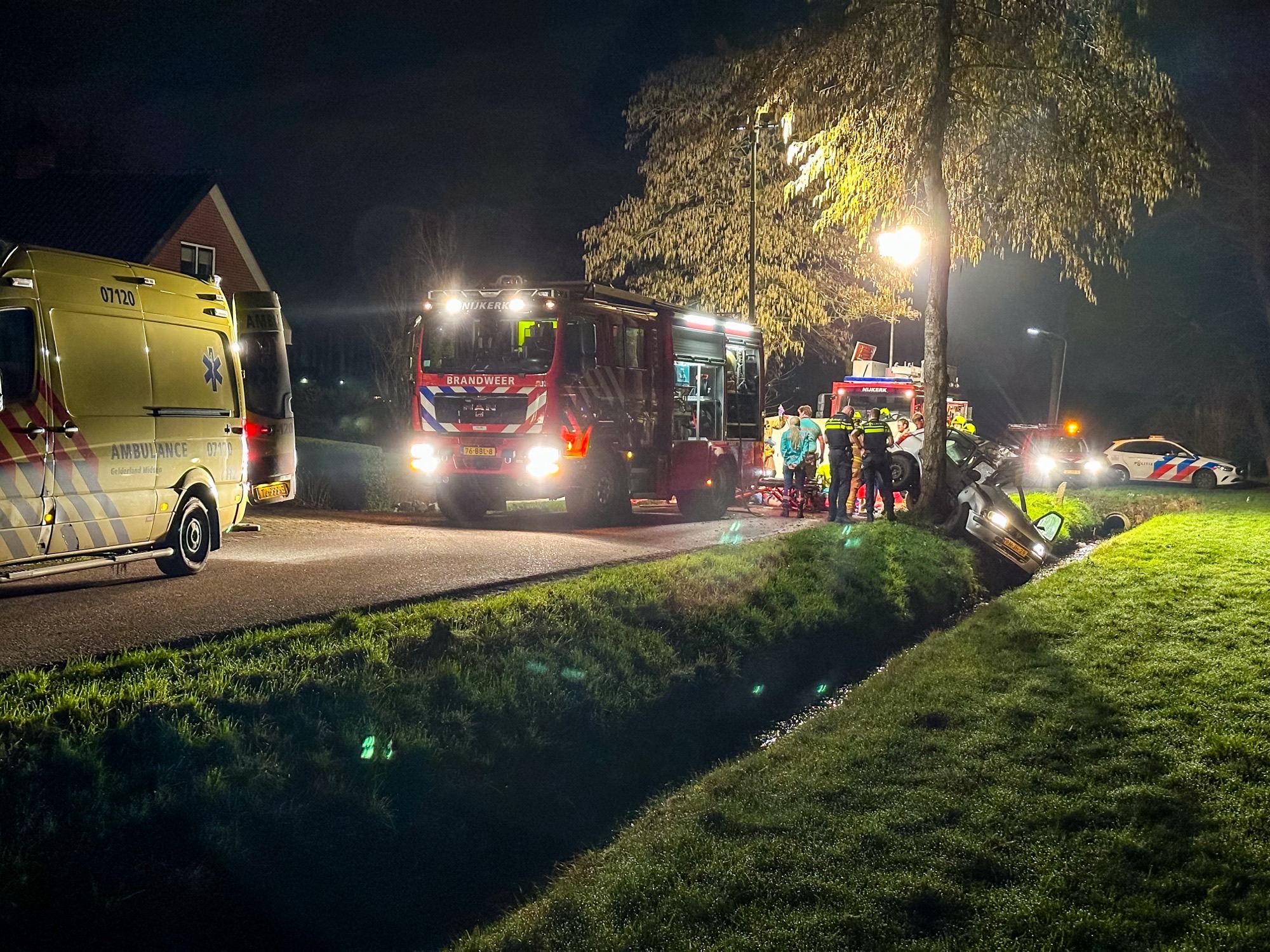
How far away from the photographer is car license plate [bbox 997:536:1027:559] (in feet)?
53.9

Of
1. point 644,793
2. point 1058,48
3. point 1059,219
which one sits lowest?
point 644,793

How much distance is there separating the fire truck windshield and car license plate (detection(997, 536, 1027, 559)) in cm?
626

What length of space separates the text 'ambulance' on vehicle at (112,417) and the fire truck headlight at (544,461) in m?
4.73

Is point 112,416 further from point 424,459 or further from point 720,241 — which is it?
point 720,241

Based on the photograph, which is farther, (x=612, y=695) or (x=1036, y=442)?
(x=1036, y=442)

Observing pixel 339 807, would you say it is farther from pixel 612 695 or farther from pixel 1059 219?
pixel 1059 219

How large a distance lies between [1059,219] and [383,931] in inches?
586

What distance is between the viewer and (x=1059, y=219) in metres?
17.3

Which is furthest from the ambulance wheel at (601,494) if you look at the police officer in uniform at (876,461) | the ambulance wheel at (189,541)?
the ambulance wheel at (189,541)

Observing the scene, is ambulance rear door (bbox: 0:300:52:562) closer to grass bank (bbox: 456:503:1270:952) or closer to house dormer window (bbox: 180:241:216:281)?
grass bank (bbox: 456:503:1270:952)

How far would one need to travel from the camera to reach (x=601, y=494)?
1744 centimetres

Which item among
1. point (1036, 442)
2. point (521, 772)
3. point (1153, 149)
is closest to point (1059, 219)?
point (1153, 149)

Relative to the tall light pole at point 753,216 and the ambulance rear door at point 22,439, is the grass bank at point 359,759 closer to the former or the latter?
the ambulance rear door at point 22,439

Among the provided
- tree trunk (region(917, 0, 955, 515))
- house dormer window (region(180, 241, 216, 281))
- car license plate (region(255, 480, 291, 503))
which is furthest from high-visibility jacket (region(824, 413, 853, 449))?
house dormer window (region(180, 241, 216, 281))
